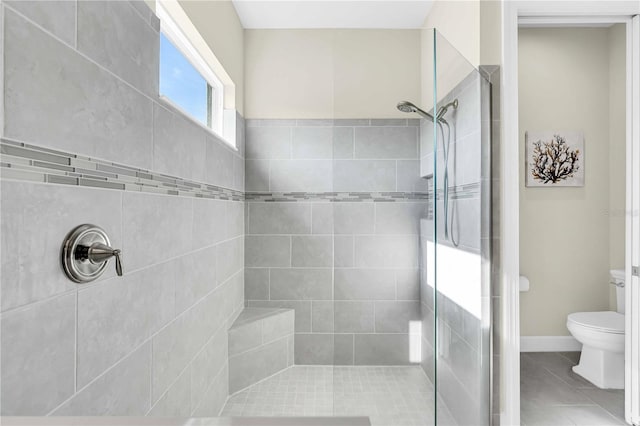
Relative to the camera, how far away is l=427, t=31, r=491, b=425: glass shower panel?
1379 mm

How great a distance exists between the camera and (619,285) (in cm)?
214

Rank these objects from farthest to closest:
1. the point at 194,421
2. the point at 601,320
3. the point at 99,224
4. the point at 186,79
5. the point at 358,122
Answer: the point at 601,320
the point at 186,79
the point at 358,122
the point at 99,224
the point at 194,421

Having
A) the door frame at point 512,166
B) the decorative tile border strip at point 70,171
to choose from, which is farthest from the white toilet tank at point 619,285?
the decorative tile border strip at point 70,171

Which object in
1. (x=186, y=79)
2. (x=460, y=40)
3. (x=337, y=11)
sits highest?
(x=337, y=11)

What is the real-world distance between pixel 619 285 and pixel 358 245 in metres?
1.92

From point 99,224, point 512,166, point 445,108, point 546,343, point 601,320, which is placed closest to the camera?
point 99,224

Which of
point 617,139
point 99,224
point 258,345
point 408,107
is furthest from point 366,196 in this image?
point 617,139

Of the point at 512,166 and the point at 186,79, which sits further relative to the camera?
the point at 186,79

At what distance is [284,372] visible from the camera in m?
1.78

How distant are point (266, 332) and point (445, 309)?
102cm

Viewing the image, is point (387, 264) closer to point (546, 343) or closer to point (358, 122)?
point (358, 122)

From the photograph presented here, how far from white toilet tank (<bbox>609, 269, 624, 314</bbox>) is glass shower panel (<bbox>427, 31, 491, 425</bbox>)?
3.22 feet

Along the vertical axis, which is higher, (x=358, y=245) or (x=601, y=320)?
(x=358, y=245)

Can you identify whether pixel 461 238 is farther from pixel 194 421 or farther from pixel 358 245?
pixel 194 421
